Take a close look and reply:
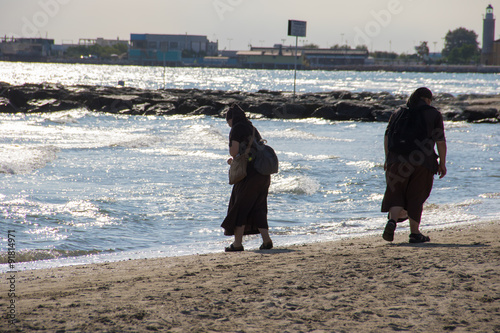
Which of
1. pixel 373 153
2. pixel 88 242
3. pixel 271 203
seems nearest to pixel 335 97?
pixel 373 153

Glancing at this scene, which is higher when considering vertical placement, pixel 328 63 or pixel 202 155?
pixel 328 63

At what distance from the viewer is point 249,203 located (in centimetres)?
551

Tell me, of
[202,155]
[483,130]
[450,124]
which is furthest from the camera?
[450,124]

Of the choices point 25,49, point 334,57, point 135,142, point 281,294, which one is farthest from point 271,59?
point 281,294

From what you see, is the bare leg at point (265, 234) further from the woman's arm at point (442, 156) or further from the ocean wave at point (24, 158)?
the ocean wave at point (24, 158)

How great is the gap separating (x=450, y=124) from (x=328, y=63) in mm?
165249

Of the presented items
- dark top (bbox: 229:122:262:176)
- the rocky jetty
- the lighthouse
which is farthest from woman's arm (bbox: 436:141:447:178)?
the lighthouse

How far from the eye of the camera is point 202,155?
15906 millimetres

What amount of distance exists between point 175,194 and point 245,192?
15.7ft

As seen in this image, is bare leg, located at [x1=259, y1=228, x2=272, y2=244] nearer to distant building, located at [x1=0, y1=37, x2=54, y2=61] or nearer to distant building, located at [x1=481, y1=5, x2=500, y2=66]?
distant building, located at [x1=481, y1=5, x2=500, y2=66]

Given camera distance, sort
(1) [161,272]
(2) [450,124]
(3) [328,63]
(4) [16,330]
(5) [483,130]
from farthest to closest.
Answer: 1. (3) [328,63]
2. (2) [450,124]
3. (5) [483,130]
4. (1) [161,272]
5. (4) [16,330]

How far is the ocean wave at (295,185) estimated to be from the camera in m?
10.5

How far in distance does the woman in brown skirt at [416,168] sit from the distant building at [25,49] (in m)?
172

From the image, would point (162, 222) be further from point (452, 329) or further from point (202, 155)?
point (202, 155)
